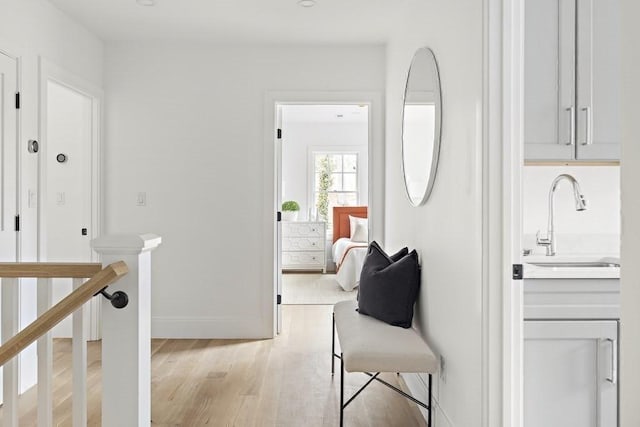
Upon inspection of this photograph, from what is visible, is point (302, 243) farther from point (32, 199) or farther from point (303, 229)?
point (32, 199)

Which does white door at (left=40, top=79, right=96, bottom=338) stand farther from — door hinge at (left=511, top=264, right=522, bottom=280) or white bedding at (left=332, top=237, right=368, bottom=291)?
door hinge at (left=511, top=264, right=522, bottom=280)

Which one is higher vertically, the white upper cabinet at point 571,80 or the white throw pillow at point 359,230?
the white upper cabinet at point 571,80

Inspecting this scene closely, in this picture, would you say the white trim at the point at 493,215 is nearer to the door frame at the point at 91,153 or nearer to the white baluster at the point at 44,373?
the white baluster at the point at 44,373

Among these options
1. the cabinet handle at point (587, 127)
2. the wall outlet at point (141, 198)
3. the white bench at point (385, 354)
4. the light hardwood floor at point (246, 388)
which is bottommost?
the light hardwood floor at point (246, 388)

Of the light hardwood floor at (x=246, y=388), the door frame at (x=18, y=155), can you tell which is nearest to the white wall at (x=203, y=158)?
the light hardwood floor at (x=246, y=388)

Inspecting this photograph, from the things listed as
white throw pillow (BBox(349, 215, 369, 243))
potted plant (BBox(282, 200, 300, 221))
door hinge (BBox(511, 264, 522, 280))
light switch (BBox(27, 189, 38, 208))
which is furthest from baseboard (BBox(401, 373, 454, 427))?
potted plant (BBox(282, 200, 300, 221))

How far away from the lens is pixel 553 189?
250cm

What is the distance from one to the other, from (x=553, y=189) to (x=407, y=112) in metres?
1.04

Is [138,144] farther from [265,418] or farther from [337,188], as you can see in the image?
[337,188]

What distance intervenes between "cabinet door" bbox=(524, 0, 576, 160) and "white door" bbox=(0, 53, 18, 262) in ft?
9.21

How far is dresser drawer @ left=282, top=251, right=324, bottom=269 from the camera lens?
773 centimetres

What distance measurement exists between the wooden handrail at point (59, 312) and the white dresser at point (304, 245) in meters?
6.20

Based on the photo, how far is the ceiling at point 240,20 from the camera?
11.1 ft

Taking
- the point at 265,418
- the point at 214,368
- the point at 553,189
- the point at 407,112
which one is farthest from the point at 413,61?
the point at 214,368
